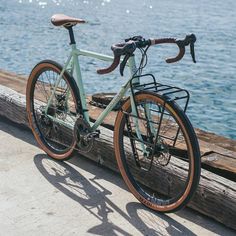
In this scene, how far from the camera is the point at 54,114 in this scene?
5.47m

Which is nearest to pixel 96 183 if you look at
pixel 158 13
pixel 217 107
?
pixel 217 107

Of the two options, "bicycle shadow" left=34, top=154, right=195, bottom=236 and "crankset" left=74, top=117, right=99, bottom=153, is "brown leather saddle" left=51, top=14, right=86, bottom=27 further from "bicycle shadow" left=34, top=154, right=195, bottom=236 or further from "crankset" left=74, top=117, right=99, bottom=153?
"bicycle shadow" left=34, top=154, right=195, bottom=236

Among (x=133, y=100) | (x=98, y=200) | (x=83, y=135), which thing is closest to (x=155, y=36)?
(x=83, y=135)

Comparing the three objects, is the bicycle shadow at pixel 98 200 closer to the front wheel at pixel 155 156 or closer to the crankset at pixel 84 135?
the front wheel at pixel 155 156

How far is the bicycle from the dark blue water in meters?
6.64

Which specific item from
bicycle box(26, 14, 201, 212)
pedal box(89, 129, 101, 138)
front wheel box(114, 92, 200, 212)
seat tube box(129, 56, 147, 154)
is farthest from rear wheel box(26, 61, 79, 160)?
seat tube box(129, 56, 147, 154)

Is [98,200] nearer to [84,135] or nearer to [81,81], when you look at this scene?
[84,135]

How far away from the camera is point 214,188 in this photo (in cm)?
405

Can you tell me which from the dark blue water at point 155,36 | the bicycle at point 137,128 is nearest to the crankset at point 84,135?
the bicycle at point 137,128

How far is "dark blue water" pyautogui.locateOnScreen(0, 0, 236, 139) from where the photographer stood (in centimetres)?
1432

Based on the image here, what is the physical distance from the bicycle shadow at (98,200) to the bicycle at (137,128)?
0.10 metres

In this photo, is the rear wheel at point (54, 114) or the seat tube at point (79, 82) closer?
the seat tube at point (79, 82)

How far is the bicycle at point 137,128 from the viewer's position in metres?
4.00

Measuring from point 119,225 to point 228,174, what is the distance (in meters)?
1.06
